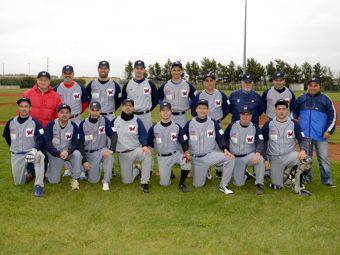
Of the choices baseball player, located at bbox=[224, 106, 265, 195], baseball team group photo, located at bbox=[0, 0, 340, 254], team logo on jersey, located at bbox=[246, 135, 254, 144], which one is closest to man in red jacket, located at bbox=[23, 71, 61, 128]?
baseball team group photo, located at bbox=[0, 0, 340, 254]

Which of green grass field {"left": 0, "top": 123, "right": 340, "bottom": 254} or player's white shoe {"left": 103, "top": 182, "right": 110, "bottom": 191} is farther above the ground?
player's white shoe {"left": 103, "top": 182, "right": 110, "bottom": 191}

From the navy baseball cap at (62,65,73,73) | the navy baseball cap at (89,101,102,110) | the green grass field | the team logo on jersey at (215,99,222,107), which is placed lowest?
the green grass field

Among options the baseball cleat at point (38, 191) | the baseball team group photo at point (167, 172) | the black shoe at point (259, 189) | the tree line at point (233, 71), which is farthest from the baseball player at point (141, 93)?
the tree line at point (233, 71)

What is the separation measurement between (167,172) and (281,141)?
2.08m

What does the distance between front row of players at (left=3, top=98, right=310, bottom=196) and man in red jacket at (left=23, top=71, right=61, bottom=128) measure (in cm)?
37

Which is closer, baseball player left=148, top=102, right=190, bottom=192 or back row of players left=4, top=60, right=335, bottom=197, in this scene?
back row of players left=4, top=60, right=335, bottom=197

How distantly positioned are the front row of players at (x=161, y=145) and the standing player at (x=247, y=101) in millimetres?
567

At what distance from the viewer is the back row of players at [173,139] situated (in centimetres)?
704

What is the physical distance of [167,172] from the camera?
729 centimetres

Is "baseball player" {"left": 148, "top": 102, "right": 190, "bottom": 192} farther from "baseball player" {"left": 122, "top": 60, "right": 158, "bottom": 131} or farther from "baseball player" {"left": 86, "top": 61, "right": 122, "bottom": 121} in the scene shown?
"baseball player" {"left": 86, "top": 61, "right": 122, "bottom": 121}

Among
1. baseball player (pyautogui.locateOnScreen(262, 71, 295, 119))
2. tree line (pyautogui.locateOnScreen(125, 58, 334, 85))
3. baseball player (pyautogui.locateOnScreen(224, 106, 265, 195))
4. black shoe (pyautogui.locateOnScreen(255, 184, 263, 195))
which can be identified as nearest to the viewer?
black shoe (pyautogui.locateOnScreen(255, 184, 263, 195))

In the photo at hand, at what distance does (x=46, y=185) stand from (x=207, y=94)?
136 inches

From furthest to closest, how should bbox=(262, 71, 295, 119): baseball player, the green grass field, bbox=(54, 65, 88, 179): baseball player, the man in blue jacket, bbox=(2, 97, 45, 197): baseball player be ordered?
bbox=(54, 65, 88, 179): baseball player, bbox=(262, 71, 295, 119): baseball player, the man in blue jacket, bbox=(2, 97, 45, 197): baseball player, the green grass field

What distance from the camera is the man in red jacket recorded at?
7.50 meters
